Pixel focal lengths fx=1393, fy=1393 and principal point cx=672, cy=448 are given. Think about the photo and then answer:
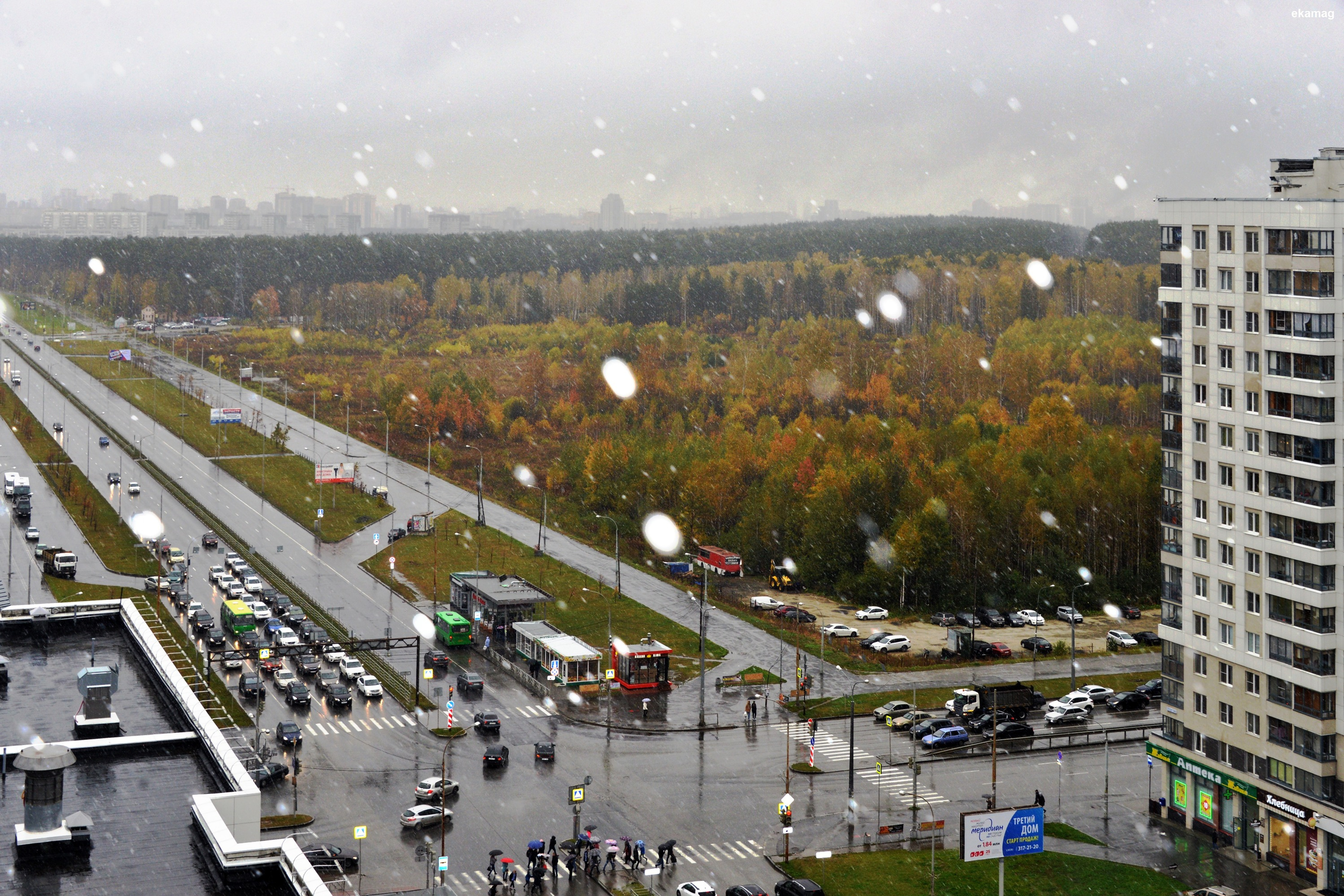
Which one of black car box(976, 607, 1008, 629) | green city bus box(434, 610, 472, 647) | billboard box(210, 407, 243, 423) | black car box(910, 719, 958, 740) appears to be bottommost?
black car box(910, 719, 958, 740)

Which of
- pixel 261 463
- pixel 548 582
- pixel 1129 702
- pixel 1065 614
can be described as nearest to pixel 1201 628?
pixel 1129 702

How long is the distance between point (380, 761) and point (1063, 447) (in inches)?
2567

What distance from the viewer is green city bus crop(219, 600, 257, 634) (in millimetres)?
74562

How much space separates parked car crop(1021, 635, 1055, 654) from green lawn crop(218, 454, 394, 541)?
49.3 meters

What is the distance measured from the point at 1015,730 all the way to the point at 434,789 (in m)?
25.5

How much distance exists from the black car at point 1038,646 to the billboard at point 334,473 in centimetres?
5852

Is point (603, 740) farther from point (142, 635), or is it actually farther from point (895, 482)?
point (895, 482)

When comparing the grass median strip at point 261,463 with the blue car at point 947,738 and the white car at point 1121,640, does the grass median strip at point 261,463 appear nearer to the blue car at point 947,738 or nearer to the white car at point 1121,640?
the white car at point 1121,640

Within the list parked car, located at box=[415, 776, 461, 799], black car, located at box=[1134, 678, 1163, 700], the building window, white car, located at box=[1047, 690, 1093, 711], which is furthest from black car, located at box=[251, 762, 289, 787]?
black car, located at box=[1134, 678, 1163, 700]

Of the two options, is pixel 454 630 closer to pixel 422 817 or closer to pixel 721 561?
pixel 721 561

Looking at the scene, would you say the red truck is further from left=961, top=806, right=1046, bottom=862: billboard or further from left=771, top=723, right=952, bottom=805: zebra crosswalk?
left=961, top=806, right=1046, bottom=862: billboard

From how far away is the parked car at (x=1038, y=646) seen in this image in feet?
243

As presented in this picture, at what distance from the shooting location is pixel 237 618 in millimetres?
74750

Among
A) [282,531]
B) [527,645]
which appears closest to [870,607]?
[527,645]
